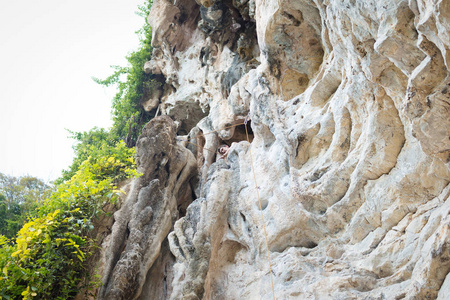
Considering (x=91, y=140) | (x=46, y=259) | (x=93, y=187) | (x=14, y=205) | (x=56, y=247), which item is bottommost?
(x=46, y=259)

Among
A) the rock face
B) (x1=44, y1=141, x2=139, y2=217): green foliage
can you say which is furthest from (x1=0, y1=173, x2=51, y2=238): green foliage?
the rock face

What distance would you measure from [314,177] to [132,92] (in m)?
8.91

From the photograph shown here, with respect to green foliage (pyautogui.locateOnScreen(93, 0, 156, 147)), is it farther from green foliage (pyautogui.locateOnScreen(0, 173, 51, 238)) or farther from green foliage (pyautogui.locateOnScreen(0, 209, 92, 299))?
green foliage (pyautogui.locateOnScreen(0, 209, 92, 299))

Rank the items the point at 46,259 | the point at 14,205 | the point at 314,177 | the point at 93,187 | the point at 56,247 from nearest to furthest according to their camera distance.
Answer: the point at 46,259 → the point at 56,247 → the point at 314,177 → the point at 93,187 → the point at 14,205

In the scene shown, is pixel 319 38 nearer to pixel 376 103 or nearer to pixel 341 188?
pixel 376 103

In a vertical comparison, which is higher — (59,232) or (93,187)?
(93,187)

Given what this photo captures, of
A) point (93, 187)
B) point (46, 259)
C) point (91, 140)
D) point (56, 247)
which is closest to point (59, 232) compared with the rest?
point (56, 247)

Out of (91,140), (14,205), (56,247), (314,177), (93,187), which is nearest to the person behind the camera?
(56,247)

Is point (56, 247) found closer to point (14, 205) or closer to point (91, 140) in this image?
point (14, 205)

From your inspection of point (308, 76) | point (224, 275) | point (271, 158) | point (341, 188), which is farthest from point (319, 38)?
point (224, 275)

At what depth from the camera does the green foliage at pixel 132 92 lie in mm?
12039

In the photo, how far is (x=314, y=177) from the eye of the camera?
571 cm

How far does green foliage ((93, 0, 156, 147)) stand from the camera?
1204cm

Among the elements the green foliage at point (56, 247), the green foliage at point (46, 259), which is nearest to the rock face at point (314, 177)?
the green foliage at point (56, 247)
